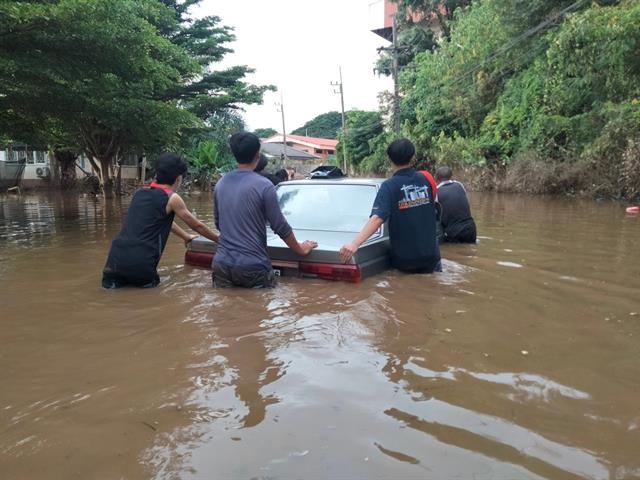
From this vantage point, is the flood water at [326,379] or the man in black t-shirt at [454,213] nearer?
the flood water at [326,379]

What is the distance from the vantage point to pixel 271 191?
446cm

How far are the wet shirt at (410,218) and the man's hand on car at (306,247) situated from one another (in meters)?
0.70

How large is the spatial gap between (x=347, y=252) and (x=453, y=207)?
342 cm

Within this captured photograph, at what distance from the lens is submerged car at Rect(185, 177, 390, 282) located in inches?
183

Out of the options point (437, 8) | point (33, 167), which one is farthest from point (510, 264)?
point (33, 167)

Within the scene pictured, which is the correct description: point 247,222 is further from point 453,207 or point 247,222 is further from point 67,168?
point 67,168

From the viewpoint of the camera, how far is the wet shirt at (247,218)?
443cm

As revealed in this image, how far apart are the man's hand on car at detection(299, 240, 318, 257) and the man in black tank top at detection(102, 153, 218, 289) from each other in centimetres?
96

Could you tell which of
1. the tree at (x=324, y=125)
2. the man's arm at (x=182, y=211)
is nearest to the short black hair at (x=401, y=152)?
the man's arm at (x=182, y=211)

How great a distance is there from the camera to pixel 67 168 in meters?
35.0

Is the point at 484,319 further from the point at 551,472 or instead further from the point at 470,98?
the point at 470,98

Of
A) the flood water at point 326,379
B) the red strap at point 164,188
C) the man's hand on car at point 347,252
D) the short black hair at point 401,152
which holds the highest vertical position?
the short black hair at point 401,152

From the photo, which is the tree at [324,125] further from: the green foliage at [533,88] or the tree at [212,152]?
the green foliage at [533,88]

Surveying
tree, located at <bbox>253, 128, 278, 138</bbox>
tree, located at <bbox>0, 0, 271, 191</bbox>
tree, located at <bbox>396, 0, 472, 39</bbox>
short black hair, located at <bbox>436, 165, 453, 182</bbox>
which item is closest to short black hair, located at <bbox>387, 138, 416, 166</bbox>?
short black hair, located at <bbox>436, 165, 453, 182</bbox>
